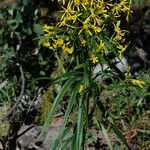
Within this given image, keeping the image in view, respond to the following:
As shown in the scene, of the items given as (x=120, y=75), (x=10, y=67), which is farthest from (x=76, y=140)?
(x=10, y=67)

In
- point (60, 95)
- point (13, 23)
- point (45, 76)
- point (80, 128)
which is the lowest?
point (45, 76)

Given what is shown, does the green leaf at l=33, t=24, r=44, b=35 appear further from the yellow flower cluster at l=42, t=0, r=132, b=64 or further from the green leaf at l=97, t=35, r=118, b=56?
the green leaf at l=97, t=35, r=118, b=56

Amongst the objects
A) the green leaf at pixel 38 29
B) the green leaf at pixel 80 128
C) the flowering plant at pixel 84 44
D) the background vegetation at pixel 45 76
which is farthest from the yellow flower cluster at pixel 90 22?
the green leaf at pixel 38 29

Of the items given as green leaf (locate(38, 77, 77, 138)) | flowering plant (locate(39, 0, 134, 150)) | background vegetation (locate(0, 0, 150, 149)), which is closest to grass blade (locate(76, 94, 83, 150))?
flowering plant (locate(39, 0, 134, 150))

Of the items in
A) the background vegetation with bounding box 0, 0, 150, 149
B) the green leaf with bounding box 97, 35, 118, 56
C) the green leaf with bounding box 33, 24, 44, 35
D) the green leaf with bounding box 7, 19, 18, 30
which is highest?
the green leaf with bounding box 97, 35, 118, 56

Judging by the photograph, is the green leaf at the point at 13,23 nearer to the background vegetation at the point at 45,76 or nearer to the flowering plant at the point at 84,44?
the background vegetation at the point at 45,76


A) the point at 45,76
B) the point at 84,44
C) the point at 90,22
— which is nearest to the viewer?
the point at 90,22

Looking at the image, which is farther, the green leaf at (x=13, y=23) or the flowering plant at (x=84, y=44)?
the green leaf at (x=13, y=23)

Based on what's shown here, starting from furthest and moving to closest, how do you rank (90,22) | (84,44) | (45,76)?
(45,76)
(84,44)
(90,22)

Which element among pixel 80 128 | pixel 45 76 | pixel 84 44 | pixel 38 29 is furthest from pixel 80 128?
pixel 38 29

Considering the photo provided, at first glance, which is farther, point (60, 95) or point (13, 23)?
point (13, 23)

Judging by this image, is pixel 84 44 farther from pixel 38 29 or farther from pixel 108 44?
pixel 38 29
